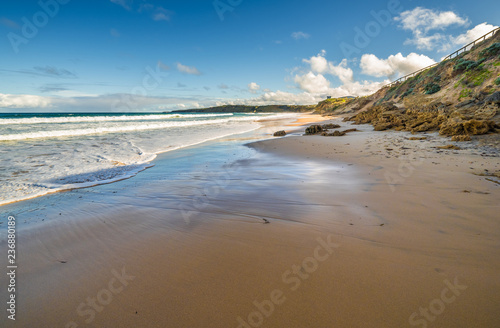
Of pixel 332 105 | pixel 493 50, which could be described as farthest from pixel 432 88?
pixel 332 105

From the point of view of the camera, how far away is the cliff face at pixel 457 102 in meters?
8.38

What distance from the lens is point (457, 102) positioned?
15305mm

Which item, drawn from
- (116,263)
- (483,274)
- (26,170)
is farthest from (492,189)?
(26,170)

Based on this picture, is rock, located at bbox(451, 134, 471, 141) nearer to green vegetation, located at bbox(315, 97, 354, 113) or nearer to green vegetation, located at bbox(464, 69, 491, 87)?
green vegetation, located at bbox(464, 69, 491, 87)

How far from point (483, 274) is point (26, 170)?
9.18m

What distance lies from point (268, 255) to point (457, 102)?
20528 millimetres

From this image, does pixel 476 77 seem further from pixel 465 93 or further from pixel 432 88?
pixel 432 88

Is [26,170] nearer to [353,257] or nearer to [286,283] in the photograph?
[286,283]

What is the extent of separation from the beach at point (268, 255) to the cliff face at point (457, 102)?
5.74 meters

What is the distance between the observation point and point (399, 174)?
14.9ft

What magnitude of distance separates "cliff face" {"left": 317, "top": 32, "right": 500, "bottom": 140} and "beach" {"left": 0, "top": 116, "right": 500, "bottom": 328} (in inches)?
226

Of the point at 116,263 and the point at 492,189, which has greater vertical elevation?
the point at 492,189

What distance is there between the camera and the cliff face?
27.5ft

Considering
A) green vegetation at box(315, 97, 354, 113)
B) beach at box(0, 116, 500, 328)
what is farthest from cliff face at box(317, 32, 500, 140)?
green vegetation at box(315, 97, 354, 113)
